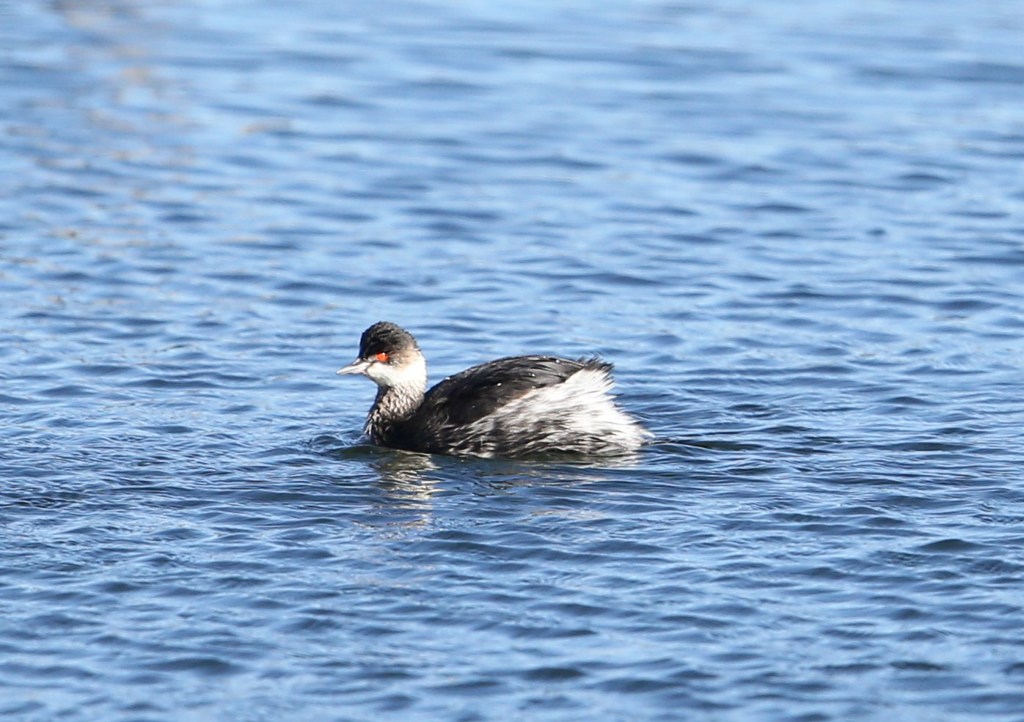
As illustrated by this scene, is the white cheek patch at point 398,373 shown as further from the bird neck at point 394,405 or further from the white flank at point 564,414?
the white flank at point 564,414

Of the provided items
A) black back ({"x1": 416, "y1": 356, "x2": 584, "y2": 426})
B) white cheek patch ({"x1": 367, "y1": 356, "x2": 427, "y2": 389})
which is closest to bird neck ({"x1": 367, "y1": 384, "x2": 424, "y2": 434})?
white cheek patch ({"x1": 367, "y1": 356, "x2": 427, "y2": 389})

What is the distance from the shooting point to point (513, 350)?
12.8 meters

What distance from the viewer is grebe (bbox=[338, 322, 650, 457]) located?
35.0 ft

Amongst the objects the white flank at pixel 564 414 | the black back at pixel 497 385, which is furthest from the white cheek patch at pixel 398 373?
the white flank at pixel 564 414

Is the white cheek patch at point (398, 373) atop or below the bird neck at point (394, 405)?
atop

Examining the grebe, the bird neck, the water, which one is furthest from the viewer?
the bird neck

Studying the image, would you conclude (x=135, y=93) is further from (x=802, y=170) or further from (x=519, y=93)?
(x=802, y=170)

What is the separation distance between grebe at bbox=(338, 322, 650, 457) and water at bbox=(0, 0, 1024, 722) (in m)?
0.22

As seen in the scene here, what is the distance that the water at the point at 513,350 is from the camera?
777cm

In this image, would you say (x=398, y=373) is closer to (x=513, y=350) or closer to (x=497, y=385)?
(x=497, y=385)

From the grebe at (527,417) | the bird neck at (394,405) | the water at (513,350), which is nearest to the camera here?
the water at (513,350)

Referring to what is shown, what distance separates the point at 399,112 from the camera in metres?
19.8

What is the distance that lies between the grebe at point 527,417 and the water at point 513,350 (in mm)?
218

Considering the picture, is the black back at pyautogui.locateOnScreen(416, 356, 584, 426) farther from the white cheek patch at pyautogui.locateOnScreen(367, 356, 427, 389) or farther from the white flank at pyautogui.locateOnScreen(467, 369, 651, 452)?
the white cheek patch at pyautogui.locateOnScreen(367, 356, 427, 389)
